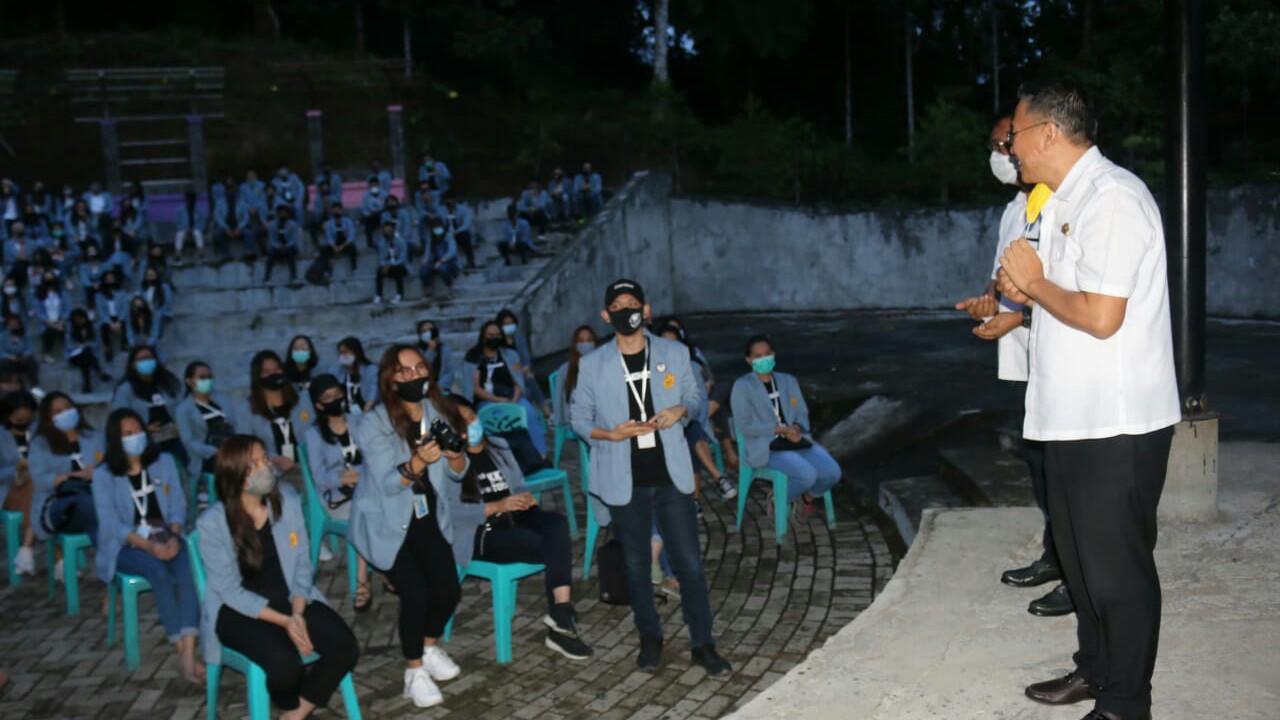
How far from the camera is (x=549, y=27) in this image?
3141 centimetres

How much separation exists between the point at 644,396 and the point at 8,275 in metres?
13.4

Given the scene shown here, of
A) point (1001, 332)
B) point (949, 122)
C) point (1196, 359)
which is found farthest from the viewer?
point (949, 122)

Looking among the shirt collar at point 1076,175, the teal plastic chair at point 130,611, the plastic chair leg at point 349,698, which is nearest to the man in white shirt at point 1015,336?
the shirt collar at point 1076,175

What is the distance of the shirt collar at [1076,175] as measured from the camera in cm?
319

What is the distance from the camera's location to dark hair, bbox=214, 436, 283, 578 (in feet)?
17.4

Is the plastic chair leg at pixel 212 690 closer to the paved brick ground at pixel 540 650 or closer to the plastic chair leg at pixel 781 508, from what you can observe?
the paved brick ground at pixel 540 650

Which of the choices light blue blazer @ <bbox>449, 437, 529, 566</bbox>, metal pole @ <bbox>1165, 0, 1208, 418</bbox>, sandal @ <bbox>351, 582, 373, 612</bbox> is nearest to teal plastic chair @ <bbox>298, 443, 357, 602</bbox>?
sandal @ <bbox>351, 582, 373, 612</bbox>

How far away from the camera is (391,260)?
16.5 meters

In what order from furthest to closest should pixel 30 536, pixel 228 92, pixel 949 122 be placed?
pixel 228 92 → pixel 949 122 → pixel 30 536

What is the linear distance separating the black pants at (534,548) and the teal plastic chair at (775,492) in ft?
6.36

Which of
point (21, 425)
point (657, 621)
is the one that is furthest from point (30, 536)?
point (657, 621)

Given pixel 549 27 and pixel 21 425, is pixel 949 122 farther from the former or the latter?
pixel 21 425

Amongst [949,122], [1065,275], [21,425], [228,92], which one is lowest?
[21,425]

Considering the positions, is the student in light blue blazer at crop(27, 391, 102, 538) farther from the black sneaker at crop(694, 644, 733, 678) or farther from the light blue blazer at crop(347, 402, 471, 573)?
the black sneaker at crop(694, 644, 733, 678)
